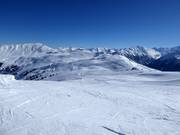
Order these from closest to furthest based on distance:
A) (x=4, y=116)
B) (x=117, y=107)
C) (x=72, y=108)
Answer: (x=4, y=116), (x=72, y=108), (x=117, y=107)

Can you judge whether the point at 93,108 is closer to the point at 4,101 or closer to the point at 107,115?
the point at 107,115

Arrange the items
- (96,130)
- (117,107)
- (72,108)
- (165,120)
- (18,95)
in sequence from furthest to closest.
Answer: (18,95) → (117,107) → (72,108) → (165,120) → (96,130)

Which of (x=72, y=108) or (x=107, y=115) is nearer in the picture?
(x=107, y=115)

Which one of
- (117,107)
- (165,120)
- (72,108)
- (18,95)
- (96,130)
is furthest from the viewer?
(18,95)

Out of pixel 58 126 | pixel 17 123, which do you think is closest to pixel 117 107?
pixel 58 126

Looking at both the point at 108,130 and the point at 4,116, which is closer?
the point at 108,130

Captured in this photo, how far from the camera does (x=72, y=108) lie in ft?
33.5

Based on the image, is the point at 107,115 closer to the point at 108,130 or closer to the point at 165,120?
the point at 108,130

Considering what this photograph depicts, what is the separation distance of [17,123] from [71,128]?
6.74 ft

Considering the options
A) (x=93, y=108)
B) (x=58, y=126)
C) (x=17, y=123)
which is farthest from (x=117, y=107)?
(x=17, y=123)

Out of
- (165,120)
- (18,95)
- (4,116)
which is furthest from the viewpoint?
(18,95)

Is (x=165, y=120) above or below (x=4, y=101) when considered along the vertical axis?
below

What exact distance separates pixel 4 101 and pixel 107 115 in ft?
16.4

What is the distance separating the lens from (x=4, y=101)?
33.8 feet
